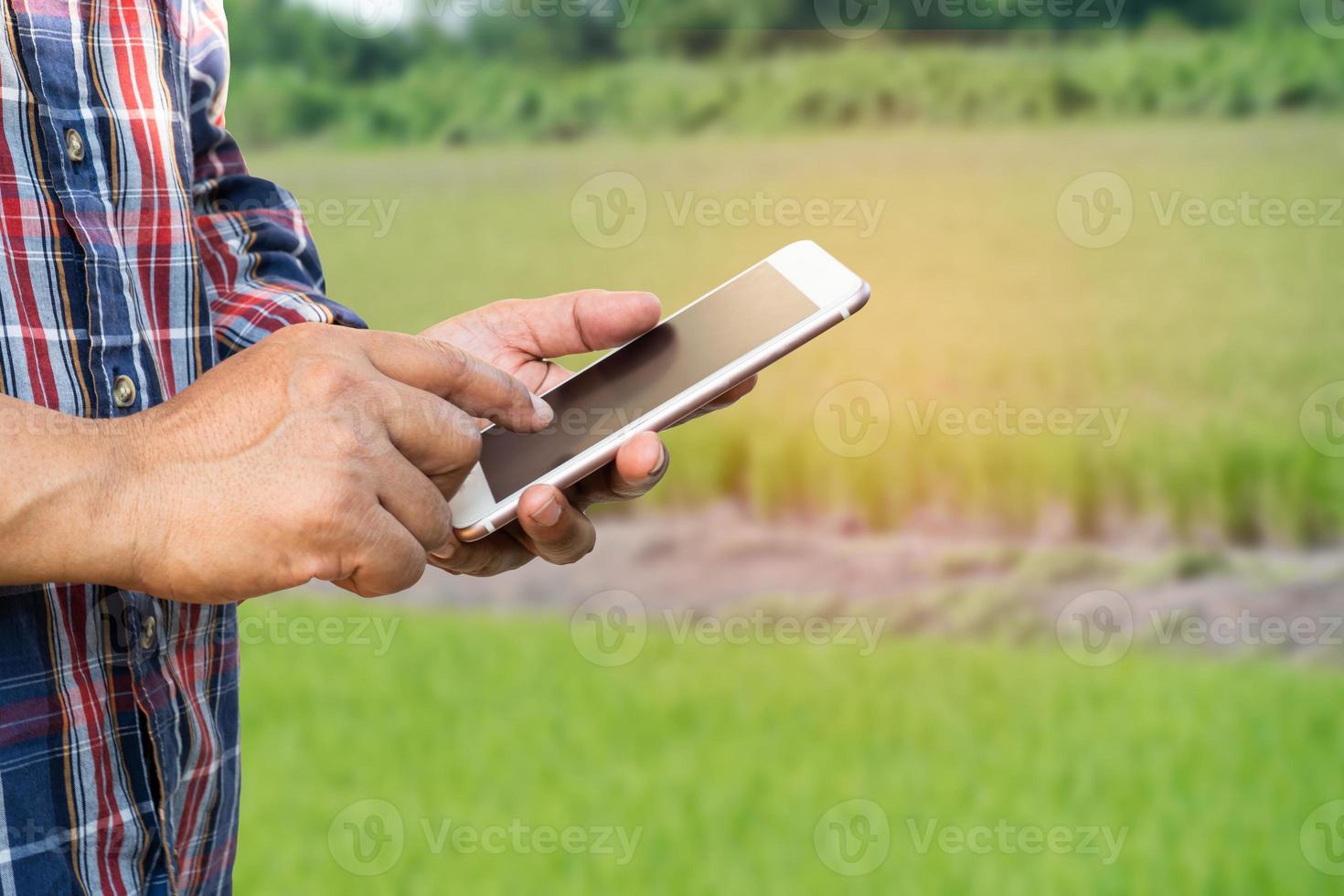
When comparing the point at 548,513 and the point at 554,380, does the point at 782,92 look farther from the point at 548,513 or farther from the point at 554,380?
the point at 548,513

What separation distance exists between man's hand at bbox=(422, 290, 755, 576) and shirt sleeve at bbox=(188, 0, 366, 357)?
0.14m

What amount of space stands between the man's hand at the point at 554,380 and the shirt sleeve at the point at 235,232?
5.7 inches

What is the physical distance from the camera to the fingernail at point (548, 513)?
2.74 feet

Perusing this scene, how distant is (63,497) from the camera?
1.75 feet

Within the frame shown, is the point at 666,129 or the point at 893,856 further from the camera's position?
the point at 666,129

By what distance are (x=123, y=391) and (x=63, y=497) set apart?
0.48 ft

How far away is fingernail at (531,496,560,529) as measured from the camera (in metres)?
0.84

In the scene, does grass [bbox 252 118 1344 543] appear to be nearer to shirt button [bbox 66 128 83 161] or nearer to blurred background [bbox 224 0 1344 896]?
blurred background [bbox 224 0 1344 896]

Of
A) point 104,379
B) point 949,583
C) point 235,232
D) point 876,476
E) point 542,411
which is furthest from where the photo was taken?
point 876,476

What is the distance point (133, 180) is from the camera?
702 millimetres

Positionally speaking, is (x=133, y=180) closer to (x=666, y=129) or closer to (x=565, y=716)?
(x=565, y=716)

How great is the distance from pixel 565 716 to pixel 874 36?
14.3 feet

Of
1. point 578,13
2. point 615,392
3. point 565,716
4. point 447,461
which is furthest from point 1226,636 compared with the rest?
point 578,13

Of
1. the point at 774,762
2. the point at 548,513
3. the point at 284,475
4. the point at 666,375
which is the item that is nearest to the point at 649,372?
the point at 666,375
